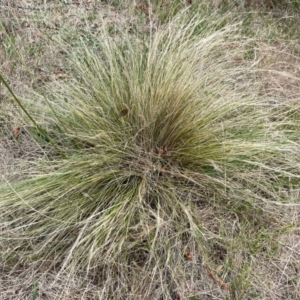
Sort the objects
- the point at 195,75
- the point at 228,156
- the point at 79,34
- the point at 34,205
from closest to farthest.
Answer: the point at 34,205 < the point at 228,156 < the point at 195,75 < the point at 79,34

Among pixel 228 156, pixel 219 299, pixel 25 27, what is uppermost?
pixel 25 27

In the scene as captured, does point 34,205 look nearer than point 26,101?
Yes

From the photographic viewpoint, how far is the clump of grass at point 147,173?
1.35 meters

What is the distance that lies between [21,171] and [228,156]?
0.72 meters

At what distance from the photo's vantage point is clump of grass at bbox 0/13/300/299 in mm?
1346

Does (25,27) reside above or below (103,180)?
above

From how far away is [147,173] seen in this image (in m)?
1.49

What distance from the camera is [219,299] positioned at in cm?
131

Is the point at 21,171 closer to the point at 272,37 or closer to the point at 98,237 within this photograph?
the point at 98,237

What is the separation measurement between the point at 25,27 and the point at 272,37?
1278 mm

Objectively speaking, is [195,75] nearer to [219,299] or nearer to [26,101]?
[26,101]

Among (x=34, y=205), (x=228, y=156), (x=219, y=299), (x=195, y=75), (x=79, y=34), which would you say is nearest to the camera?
(x=219, y=299)

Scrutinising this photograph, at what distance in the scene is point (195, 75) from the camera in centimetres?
174

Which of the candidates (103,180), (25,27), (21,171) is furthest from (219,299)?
(25,27)
